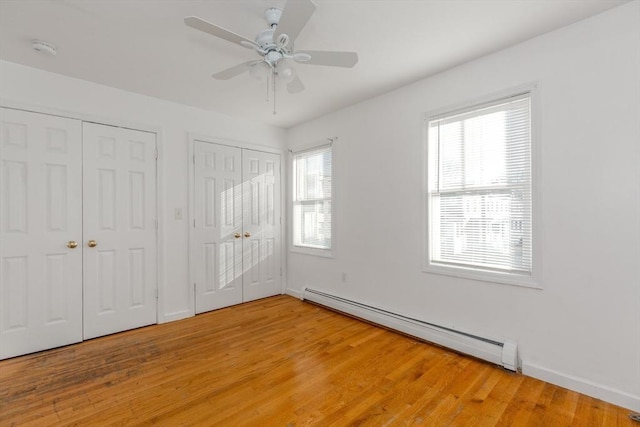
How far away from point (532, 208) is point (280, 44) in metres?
2.21

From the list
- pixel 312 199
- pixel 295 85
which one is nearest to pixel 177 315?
pixel 312 199

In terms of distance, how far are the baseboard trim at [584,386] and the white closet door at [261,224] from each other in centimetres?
319

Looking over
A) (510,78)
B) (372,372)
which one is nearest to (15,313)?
(372,372)

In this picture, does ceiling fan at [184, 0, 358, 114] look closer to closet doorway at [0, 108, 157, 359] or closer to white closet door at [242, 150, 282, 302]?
closet doorway at [0, 108, 157, 359]

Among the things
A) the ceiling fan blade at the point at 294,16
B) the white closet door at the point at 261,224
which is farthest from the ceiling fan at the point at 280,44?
the white closet door at the point at 261,224

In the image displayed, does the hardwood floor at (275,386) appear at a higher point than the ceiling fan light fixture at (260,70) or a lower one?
lower

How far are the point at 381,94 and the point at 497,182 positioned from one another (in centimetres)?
159

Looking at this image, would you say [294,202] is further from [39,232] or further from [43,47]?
[43,47]

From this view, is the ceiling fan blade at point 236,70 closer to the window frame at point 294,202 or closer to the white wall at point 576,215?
the white wall at point 576,215

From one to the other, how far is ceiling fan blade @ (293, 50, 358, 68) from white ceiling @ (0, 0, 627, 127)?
0.27 metres

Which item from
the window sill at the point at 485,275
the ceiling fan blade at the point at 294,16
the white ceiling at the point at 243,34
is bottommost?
the window sill at the point at 485,275

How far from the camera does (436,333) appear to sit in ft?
9.17

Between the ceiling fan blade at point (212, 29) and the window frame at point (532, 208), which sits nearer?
the ceiling fan blade at point (212, 29)

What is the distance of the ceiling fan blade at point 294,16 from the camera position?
150 cm
